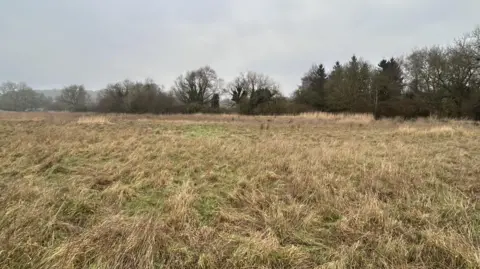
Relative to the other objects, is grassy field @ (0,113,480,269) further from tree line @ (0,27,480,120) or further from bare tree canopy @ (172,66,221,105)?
bare tree canopy @ (172,66,221,105)

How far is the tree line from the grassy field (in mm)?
22150

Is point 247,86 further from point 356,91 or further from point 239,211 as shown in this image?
point 239,211

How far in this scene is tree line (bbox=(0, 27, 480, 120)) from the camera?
26.0 meters

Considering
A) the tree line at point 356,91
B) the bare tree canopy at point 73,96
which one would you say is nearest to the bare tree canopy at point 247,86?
the tree line at point 356,91

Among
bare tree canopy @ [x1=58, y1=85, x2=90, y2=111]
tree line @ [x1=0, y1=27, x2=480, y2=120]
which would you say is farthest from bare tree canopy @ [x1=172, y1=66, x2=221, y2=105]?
bare tree canopy @ [x1=58, y1=85, x2=90, y2=111]

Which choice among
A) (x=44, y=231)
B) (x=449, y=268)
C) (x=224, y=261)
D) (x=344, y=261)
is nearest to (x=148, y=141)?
(x=44, y=231)

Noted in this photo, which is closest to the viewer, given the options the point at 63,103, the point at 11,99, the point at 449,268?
the point at 449,268

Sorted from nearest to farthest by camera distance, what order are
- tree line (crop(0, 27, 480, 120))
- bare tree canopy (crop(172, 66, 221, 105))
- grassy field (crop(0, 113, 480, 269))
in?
grassy field (crop(0, 113, 480, 269)) → tree line (crop(0, 27, 480, 120)) → bare tree canopy (crop(172, 66, 221, 105))

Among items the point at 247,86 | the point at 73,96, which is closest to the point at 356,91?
the point at 247,86

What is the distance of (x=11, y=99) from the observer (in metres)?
61.3

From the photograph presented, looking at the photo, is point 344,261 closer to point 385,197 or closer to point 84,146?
point 385,197

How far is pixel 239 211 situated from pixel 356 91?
110ft

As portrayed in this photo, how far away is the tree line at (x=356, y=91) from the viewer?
2597 centimetres

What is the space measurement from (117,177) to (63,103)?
207ft
